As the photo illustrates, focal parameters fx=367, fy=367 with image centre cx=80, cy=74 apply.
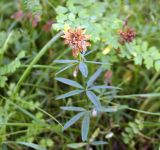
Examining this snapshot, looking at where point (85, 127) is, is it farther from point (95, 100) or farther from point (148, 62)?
point (148, 62)

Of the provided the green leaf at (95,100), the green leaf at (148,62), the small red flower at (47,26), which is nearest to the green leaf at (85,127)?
the green leaf at (95,100)

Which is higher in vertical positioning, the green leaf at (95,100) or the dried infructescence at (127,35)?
the dried infructescence at (127,35)

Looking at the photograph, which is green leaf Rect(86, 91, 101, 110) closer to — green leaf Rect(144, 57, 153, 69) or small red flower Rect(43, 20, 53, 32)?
green leaf Rect(144, 57, 153, 69)

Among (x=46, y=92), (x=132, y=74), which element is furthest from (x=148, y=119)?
(x=46, y=92)

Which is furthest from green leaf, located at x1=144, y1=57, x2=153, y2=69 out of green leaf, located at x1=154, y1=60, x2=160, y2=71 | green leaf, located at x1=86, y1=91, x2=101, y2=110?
green leaf, located at x1=86, y1=91, x2=101, y2=110

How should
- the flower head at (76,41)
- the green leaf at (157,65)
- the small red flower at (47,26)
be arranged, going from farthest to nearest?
the small red flower at (47,26) → the green leaf at (157,65) → the flower head at (76,41)

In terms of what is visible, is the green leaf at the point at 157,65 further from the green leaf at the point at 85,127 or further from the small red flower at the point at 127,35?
the green leaf at the point at 85,127

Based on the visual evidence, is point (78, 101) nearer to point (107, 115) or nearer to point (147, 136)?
point (107, 115)

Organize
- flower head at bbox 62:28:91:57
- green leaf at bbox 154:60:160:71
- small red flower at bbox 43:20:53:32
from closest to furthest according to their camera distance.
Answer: flower head at bbox 62:28:91:57 → green leaf at bbox 154:60:160:71 → small red flower at bbox 43:20:53:32

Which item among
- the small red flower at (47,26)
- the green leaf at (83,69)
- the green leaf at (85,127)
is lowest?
the green leaf at (85,127)

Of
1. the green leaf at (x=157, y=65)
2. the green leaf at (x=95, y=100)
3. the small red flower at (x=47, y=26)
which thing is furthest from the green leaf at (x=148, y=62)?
the small red flower at (x=47, y=26)

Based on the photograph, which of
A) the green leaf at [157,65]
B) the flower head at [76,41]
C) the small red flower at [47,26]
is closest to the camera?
the flower head at [76,41]

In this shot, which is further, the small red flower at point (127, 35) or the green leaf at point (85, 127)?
the small red flower at point (127, 35)
